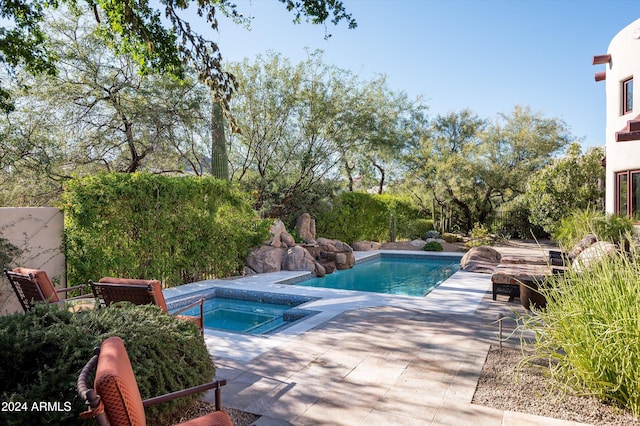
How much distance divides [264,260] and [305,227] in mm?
3896

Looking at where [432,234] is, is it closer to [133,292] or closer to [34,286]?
[133,292]

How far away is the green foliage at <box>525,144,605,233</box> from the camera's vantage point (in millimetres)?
16922

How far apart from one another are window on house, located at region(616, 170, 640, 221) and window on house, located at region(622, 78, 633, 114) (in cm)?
210

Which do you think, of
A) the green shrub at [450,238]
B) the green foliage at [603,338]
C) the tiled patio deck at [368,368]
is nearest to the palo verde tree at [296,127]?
the green shrub at [450,238]

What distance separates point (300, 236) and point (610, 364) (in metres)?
11.7

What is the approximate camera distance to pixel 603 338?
10.2ft

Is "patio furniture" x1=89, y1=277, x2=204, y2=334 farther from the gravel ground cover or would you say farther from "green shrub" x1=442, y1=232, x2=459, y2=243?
"green shrub" x1=442, y1=232, x2=459, y2=243

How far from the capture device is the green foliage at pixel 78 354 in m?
2.28

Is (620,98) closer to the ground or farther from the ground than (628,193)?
farther from the ground

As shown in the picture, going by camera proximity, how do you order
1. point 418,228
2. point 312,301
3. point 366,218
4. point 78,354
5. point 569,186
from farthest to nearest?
1. point 418,228
2. point 366,218
3. point 569,186
4. point 312,301
5. point 78,354

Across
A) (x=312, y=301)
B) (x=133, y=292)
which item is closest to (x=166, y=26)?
(x=133, y=292)

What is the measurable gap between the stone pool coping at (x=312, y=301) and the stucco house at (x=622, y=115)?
23.0ft

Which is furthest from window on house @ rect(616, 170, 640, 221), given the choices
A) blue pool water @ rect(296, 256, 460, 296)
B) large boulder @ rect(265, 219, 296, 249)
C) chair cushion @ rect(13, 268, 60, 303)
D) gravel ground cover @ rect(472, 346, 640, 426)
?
chair cushion @ rect(13, 268, 60, 303)

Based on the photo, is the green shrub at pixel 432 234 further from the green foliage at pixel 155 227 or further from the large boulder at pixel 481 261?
the green foliage at pixel 155 227
